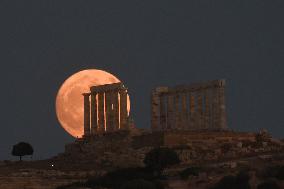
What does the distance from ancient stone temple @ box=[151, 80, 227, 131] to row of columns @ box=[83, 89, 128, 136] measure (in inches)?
123

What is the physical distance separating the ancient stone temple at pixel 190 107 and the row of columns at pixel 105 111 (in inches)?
123

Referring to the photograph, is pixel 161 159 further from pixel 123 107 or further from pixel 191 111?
pixel 191 111

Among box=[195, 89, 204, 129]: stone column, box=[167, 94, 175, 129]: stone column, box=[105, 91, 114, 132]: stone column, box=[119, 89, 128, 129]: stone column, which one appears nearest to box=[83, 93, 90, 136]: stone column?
box=[105, 91, 114, 132]: stone column

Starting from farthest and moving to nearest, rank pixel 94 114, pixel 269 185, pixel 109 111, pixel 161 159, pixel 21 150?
1. pixel 94 114
2. pixel 109 111
3. pixel 21 150
4. pixel 161 159
5. pixel 269 185

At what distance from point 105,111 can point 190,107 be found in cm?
840

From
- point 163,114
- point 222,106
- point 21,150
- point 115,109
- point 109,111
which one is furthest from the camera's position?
point 109,111

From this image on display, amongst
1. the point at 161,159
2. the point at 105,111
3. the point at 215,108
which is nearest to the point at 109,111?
the point at 105,111

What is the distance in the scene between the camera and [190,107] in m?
105

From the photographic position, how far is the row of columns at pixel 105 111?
104875 mm

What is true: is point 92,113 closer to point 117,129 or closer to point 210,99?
point 117,129

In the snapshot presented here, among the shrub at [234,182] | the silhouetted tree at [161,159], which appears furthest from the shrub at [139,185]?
the silhouetted tree at [161,159]

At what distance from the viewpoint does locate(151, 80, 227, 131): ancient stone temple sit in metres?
103

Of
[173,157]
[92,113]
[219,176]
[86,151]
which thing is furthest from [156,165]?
[92,113]

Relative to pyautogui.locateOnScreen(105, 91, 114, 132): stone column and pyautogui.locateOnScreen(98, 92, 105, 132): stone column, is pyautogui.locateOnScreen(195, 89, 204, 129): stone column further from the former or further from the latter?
pyautogui.locateOnScreen(98, 92, 105, 132): stone column
